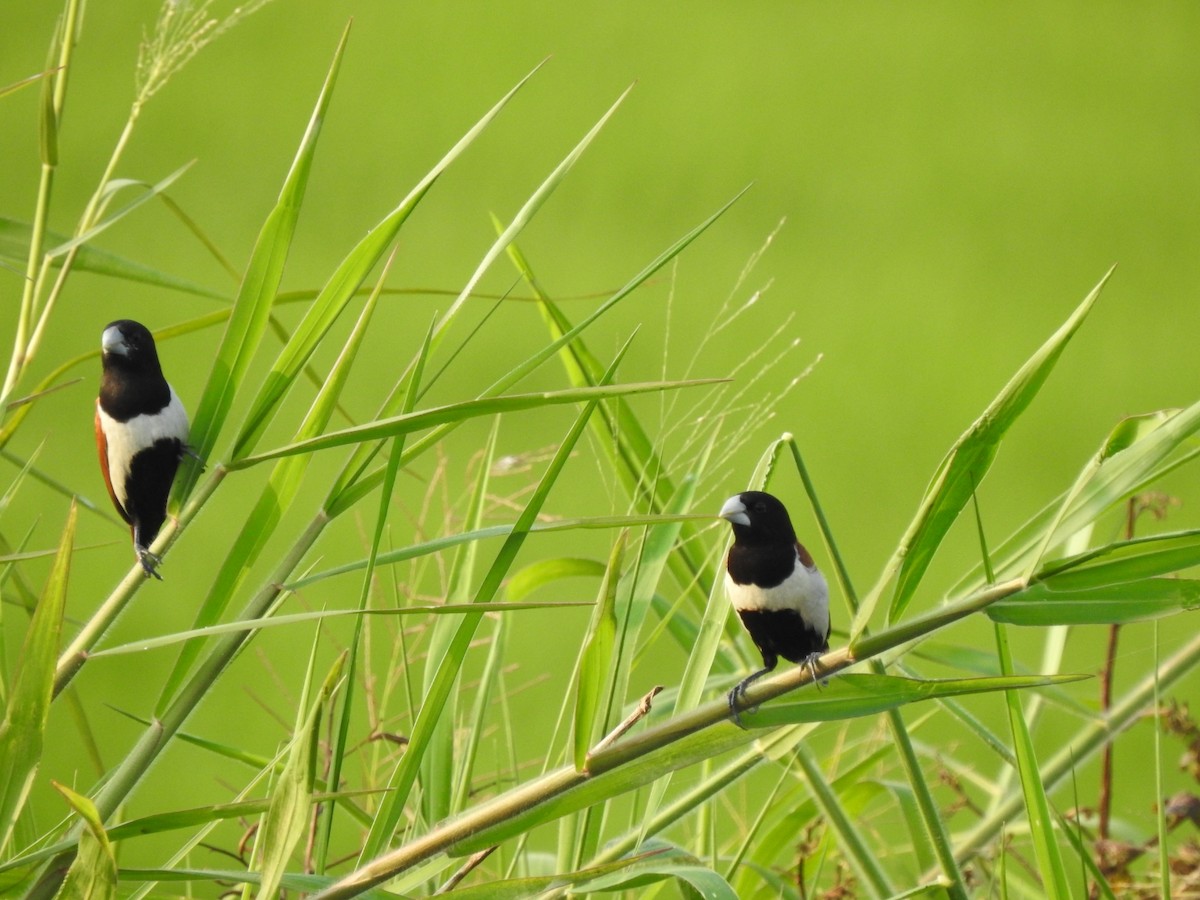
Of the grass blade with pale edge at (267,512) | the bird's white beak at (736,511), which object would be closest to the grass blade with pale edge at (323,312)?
the grass blade with pale edge at (267,512)

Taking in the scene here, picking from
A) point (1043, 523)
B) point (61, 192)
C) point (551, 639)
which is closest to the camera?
point (1043, 523)

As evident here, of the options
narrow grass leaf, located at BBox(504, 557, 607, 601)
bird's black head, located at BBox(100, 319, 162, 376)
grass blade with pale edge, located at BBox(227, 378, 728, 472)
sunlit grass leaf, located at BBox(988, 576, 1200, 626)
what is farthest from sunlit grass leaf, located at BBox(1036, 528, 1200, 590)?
bird's black head, located at BBox(100, 319, 162, 376)

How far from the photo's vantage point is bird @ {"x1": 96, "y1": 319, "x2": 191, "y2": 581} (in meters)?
0.59

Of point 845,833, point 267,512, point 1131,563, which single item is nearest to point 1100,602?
point 1131,563

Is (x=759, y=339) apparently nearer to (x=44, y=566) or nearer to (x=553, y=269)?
(x=553, y=269)

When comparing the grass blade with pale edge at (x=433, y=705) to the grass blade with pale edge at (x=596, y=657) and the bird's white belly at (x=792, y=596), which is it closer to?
the grass blade with pale edge at (x=596, y=657)

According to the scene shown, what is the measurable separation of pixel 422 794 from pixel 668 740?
239 millimetres

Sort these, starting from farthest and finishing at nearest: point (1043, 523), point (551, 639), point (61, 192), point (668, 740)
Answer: point (61, 192) < point (551, 639) < point (1043, 523) < point (668, 740)

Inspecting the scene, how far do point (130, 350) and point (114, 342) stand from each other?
0.04 feet

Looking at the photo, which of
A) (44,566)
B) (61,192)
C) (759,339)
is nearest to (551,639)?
(759,339)

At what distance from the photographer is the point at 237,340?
0.48m

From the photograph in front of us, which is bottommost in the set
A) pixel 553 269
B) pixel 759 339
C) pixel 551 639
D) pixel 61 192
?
pixel 551 639

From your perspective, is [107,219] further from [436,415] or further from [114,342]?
[436,415]

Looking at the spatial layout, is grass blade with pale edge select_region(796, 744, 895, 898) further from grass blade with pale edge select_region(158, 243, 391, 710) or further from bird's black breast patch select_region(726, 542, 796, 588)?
grass blade with pale edge select_region(158, 243, 391, 710)
